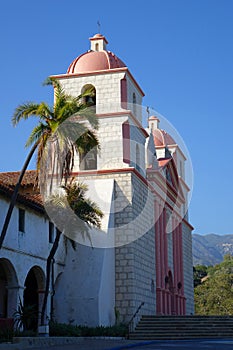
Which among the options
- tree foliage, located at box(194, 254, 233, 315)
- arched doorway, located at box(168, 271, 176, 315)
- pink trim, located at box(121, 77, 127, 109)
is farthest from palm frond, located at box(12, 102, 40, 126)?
tree foliage, located at box(194, 254, 233, 315)

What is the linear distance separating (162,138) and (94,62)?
440 inches

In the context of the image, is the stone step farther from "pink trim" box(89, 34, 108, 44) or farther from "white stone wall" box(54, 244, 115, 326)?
"pink trim" box(89, 34, 108, 44)

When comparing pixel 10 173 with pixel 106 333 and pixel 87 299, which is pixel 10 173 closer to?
pixel 87 299

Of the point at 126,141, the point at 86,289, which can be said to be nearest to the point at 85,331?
the point at 86,289

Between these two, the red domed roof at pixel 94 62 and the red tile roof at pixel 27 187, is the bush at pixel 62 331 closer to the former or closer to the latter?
the red tile roof at pixel 27 187

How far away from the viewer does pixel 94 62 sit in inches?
1193

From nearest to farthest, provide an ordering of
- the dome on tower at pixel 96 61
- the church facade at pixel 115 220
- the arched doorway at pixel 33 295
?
the arched doorway at pixel 33 295 → the church facade at pixel 115 220 → the dome on tower at pixel 96 61

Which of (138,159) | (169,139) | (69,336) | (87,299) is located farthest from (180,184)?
(69,336)

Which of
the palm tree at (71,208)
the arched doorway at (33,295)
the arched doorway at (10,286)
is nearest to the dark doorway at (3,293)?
the arched doorway at (33,295)

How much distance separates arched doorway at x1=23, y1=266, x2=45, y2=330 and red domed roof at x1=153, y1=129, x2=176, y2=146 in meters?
16.2

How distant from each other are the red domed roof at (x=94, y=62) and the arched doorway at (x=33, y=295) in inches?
417

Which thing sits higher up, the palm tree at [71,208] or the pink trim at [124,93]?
the pink trim at [124,93]

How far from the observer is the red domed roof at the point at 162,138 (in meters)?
39.7

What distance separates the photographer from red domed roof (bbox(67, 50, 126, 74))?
30.1 metres
